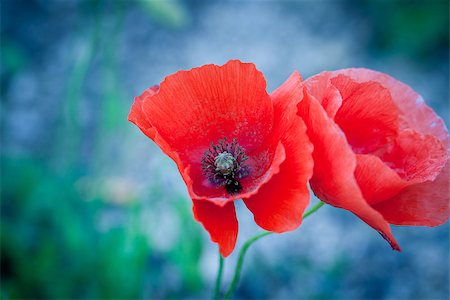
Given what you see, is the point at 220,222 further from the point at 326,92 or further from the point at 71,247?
the point at 71,247

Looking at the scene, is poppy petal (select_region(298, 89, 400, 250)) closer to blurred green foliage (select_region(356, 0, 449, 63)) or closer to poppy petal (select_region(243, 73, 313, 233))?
poppy petal (select_region(243, 73, 313, 233))

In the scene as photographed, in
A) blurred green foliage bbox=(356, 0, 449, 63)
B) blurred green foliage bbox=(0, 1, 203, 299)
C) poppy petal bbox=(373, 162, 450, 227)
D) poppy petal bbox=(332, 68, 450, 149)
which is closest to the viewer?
poppy petal bbox=(373, 162, 450, 227)

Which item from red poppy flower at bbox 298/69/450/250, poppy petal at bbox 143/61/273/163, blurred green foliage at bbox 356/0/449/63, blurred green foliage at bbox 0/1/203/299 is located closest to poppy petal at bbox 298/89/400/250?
red poppy flower at bbox 298/69/450/250

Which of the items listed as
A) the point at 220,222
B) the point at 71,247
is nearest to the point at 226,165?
the point at 220,222

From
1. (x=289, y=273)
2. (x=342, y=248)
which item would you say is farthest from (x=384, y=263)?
(x=289, y=273)

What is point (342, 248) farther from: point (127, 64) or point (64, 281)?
point (127, 64)

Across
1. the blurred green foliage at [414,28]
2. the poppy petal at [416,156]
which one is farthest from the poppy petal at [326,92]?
the blurred green foliage at [414,28]
